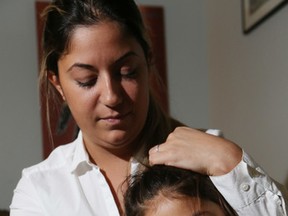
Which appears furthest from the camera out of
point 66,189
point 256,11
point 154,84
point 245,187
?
point 154,84

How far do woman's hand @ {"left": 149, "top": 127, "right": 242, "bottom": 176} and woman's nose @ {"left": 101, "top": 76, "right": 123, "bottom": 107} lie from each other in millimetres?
154

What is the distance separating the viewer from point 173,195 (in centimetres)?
100

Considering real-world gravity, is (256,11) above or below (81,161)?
above

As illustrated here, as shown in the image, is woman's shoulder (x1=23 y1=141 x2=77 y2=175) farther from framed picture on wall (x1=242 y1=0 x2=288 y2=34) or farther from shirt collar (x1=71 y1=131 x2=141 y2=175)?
framed picture on wall (x1=242 y1=0 x2=288 y2=34)

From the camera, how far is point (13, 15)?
219 centimetres

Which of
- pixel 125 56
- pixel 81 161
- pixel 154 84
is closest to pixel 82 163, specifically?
pixel 81 161

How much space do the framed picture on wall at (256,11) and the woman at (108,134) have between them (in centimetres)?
57

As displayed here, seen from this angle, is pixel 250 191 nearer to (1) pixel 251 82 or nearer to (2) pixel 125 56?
(2) pixel 125 56

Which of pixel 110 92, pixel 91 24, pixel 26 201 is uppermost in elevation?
pixel 91 24

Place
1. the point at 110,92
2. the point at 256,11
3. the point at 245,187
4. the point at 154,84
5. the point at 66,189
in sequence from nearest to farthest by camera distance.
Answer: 1. the point at 245,187
2. the point at 110,92
3. the point at 66,189
4. the point at 256,11
5. the point at 154,84

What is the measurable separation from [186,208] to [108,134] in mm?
288

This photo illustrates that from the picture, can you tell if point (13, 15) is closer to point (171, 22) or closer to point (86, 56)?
point (171, 22)

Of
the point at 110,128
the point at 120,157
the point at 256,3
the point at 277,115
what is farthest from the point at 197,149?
the point at 256,3

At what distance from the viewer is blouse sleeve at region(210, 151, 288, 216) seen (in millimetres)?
937
